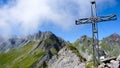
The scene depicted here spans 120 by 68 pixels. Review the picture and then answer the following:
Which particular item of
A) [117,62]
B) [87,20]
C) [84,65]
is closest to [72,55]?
[84,65]

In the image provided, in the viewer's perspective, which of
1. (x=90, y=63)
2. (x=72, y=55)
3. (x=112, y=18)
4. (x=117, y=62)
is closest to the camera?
(x=117, y=62)

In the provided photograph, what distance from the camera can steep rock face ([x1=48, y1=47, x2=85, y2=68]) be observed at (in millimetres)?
44781

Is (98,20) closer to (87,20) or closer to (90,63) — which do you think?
(87,20)

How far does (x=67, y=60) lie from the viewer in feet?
153

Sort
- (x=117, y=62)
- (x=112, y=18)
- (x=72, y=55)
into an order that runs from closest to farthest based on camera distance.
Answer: (x=117, y=62) → (x=112, y=18) → (x=72, y=55)

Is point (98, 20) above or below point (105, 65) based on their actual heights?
above

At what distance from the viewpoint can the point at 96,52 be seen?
42281 mm

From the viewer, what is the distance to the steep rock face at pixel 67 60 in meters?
44.8

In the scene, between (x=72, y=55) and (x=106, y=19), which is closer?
(x=106, y=19)

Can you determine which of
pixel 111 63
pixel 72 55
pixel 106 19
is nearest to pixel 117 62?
pixel 111 63

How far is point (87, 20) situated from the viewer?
4056 cm

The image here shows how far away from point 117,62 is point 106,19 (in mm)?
6954

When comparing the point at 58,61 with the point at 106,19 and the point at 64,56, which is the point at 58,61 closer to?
the point at 64,56

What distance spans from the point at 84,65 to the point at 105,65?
17.6ft
